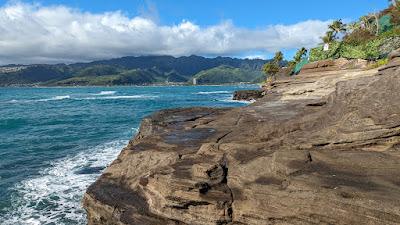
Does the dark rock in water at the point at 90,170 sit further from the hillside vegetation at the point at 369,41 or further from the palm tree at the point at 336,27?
the palm tree at the point at 336,27

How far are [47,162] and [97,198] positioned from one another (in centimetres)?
1881

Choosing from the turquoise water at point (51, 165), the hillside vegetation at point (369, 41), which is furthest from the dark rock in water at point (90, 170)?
the hillside vegetation at point (369, 41)

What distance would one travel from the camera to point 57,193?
1000 inches

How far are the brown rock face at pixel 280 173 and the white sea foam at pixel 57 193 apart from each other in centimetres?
476

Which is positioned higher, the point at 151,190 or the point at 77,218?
the point at 151,190

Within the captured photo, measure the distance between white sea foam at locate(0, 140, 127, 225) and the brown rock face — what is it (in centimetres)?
476

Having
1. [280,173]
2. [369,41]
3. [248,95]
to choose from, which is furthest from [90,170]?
[248,95]

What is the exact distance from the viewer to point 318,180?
12.8 meters

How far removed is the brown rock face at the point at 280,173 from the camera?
12273mm

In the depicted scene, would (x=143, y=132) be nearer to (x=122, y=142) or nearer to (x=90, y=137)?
(x=122, y=142)

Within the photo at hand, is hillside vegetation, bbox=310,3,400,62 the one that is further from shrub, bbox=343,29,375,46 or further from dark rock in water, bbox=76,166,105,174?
dark rock in water, bbox=76,166,105,174

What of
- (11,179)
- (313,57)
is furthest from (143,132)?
(313,57)

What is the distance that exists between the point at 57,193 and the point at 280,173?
1654cm

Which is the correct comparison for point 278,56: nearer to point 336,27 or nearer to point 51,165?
point 336,27
